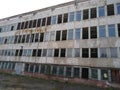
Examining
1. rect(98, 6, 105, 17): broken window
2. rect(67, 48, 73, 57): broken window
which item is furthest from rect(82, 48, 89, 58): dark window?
rect(98, 6, 105, 17): broken window

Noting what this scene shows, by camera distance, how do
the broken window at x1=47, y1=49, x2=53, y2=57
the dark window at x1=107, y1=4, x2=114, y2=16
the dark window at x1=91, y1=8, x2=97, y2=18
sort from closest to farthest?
the dark window at x1=107, y1=4, x2=114, y2=16 → the dark window at x1=91, y1=8, x2=97, y2=18 → the broken window at x1=47, y1=49, x2=53, y2=57

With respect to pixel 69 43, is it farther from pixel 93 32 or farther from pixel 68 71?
pixel 68 71

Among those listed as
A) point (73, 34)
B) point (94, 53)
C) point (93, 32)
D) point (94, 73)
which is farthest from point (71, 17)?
point (94, 73)

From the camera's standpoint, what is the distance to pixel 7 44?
34000 millimetres

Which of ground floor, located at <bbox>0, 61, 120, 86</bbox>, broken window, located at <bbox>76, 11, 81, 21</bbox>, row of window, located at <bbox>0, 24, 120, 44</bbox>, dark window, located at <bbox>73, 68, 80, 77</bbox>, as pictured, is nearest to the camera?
ground floor, located at <bbox>0, 61, 120, 86</bbox>

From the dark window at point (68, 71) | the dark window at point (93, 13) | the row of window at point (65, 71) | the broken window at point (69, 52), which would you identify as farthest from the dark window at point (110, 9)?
the dark window at point (68, 71)

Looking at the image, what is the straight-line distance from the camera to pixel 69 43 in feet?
75.9

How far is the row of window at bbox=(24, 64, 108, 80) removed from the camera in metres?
19.6

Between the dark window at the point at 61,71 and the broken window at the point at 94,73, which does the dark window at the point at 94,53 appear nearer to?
the broken window at the point at 94,73

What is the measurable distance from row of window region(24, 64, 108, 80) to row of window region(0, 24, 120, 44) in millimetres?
5051

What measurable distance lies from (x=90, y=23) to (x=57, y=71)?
9.80 metres

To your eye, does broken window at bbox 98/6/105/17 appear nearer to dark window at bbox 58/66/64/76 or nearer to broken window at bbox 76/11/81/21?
broken window at bbox 76/11/81/21

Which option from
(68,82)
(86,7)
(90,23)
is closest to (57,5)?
(86,7)

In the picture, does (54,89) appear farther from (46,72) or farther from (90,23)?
(90,23)
